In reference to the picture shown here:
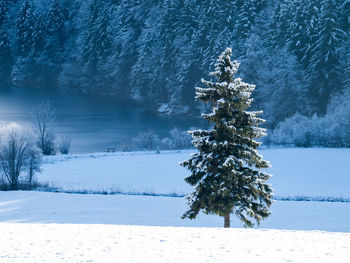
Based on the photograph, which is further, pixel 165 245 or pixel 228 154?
pixel 228 154

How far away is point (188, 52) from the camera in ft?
259

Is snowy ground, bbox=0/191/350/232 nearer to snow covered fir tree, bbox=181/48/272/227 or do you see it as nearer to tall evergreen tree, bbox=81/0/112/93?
snow covered fir tree, bbox=181/48/272/227

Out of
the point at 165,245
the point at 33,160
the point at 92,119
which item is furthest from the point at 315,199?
the point at 92,119

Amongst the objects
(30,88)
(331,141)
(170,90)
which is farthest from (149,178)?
(30,88)

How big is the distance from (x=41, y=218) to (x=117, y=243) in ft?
38.0

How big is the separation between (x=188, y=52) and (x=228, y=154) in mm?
62552

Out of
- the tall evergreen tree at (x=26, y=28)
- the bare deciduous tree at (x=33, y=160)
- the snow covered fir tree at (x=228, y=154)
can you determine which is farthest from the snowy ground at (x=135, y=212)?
the tall evergreen tree at (x=26, y=28)

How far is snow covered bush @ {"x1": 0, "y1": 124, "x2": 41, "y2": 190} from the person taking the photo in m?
32.4

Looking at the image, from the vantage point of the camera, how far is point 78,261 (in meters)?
11.2

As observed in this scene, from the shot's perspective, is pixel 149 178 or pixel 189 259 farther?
pixel 149 178

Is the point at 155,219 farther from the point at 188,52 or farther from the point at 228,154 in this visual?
the point at 188,52

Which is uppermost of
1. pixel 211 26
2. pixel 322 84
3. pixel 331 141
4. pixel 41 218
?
pixel 211 26

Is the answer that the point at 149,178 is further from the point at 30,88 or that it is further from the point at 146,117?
the point at 30,88

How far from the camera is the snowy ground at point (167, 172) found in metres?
31.1
